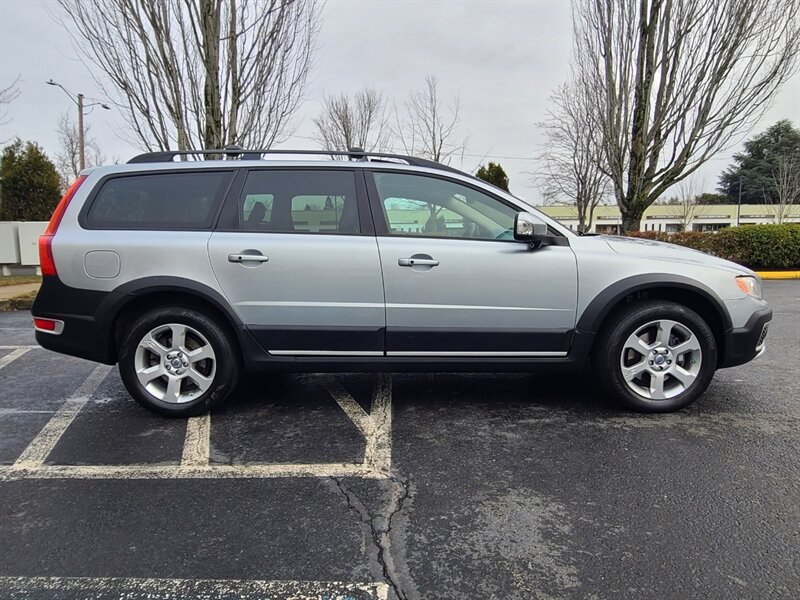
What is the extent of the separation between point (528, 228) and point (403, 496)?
1838 mm

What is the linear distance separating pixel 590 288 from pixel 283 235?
2114 mm

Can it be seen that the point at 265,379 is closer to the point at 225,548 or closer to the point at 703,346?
the point at 225,548

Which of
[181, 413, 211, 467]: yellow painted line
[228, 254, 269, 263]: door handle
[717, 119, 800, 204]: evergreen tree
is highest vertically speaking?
[717, 119, 800, 204]: evergreen tree

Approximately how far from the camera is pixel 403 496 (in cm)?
Result: 261

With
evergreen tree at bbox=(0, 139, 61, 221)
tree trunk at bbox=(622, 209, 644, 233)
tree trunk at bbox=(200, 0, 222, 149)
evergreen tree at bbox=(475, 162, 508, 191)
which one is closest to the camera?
tree trunk at bbox=(200, 0, 222, 149)

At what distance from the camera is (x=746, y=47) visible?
37.7 feet

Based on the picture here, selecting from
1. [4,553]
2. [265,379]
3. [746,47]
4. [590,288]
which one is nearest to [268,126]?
[265,379]

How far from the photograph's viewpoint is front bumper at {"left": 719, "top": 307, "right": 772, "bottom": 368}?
3602mm

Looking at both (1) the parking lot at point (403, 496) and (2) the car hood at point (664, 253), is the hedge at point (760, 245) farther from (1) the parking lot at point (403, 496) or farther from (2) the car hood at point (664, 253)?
(1) the parking lot at point (403, 496)

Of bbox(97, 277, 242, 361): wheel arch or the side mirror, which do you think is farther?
bbox(97, 277, 242, 361): wheel arch

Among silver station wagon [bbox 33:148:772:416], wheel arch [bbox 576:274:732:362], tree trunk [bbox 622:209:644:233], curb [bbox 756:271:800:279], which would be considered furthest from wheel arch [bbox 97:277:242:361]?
curb [bbox 756:271:800:279]

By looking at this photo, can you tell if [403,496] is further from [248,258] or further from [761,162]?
[761,162]

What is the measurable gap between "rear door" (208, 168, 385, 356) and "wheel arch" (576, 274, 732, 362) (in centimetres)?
145

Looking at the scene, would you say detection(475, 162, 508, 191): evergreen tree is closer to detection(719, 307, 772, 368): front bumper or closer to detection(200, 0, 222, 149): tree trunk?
detection(200, 0, 222, 149): tree trunk
